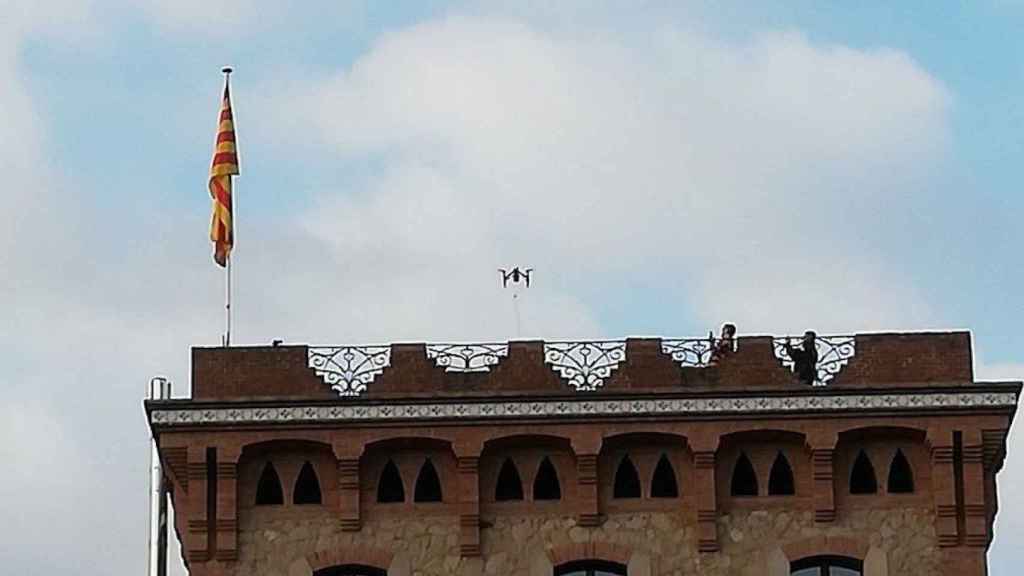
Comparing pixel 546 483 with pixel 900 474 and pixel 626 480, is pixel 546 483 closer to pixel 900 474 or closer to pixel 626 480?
pixel 626 480

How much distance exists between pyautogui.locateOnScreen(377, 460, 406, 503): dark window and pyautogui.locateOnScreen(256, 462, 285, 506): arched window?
1.66 m

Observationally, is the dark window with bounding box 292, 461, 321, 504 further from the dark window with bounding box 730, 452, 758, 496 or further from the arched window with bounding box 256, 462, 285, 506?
the dark window with bounding box 730, 452, 758, 496

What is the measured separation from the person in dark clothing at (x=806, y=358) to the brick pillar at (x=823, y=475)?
121 centimetres

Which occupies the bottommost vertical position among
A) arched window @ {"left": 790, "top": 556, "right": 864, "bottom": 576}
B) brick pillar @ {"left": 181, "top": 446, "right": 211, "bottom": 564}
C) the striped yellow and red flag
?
arched window @ {"left": 790, "top": 556, "right": 864, "bottom": 576}

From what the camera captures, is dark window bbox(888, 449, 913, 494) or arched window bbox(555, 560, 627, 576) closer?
arched window bbox(555, 560, 627, 576)

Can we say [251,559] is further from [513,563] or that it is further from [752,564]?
[752,564]

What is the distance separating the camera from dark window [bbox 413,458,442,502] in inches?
2185

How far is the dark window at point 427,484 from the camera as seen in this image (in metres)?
55.5

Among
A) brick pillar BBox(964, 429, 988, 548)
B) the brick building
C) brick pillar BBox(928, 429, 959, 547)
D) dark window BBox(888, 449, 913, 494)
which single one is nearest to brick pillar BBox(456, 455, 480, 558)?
the brick building

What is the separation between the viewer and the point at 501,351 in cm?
5603

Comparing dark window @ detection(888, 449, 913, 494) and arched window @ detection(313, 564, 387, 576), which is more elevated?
dark window @ detection(888, 449, 913, 494)

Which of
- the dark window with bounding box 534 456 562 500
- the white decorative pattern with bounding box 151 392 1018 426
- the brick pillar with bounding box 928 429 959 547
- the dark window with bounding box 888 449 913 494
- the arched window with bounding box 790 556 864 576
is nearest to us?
the brick pillar with bounding box 928 429 959 547

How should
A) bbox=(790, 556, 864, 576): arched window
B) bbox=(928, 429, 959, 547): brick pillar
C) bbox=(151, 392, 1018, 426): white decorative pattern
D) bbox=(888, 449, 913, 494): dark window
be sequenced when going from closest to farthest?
bbox=(928, 429, 959, 547): brick pillar → bbox=(790, 556, 864, 576): arched window → bbox=(151, 392, 1018, 426): white decorative pattern → bbox=(888, 449, 913, 494): dark window

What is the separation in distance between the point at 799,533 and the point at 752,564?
0.96 meters
